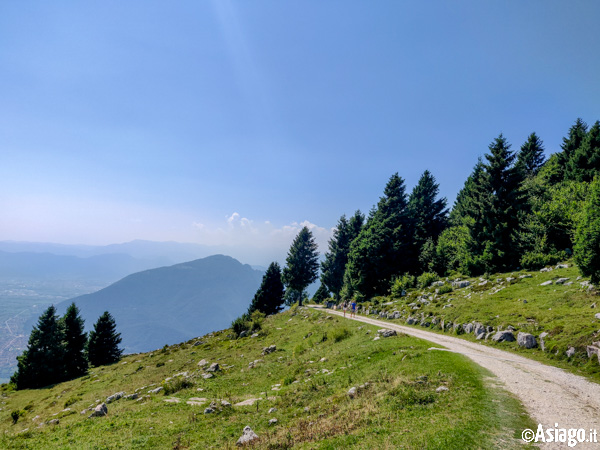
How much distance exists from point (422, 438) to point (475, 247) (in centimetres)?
3924

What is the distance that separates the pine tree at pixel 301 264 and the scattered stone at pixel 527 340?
5379cm

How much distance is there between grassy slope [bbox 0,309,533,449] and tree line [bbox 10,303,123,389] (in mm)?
24979

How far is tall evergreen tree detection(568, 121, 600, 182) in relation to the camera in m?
49.5

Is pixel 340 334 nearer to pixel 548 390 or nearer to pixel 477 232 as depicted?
pixel 548 390

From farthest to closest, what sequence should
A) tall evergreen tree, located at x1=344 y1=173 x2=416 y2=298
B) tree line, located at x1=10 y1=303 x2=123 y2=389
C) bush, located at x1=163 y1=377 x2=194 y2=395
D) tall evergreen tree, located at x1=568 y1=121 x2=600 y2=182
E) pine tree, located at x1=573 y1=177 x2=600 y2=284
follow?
tall evergreen tree, located at x1=344 y1=173 x2=416 y2=298 < tall evergreen tree, located at x1=568 y1=121 x2=600 y2=182 < tree line, located at x1=10 y1=303 x2=123 y2=389 < pine tree, located at x1=573 y1=177 x2=600 y2=284 < bush, located at x1=163 y1=377 x2=194 y2=395

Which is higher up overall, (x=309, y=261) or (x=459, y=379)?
(x=309, y=261)

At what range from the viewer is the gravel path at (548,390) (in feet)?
30.1

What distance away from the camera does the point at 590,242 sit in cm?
2131

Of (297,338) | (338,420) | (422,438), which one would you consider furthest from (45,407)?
(422,438)

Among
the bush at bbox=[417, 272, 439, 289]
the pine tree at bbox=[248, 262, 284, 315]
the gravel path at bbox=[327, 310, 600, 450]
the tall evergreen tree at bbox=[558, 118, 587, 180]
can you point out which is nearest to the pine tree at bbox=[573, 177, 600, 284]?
the gravel path at bbox=[327, 310, 600, 450]

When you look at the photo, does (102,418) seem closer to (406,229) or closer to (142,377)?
(142,377)

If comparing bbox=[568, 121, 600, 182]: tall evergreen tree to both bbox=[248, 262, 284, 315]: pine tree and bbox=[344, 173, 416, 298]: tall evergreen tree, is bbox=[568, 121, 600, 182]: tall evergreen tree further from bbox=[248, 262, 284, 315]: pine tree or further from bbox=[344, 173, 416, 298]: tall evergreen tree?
bbox=[248, 262, 284, 315]: pine tree

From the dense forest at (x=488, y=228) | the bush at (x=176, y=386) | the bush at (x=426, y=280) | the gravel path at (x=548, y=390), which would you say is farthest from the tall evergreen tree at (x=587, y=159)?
the bush at (x=176, y=386)

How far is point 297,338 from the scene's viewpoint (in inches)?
1298
